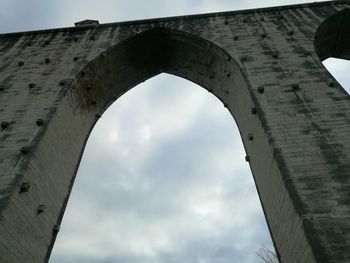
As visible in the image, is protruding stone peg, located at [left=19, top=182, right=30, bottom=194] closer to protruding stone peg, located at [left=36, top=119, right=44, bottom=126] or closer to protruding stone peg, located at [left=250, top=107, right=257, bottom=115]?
protruding stone peg, located at [left=36, top=119, right=44, bottom=126]

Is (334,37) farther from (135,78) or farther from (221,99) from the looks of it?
(135,78)

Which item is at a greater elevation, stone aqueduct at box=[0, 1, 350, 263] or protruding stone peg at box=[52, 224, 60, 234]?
stone aqueduct at box=[0, 1, 350, 263]

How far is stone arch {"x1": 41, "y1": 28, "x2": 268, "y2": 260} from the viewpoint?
884 centimetres

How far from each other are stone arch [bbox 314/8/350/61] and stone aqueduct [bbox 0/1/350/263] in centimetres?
4

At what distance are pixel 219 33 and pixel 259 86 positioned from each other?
3.14m

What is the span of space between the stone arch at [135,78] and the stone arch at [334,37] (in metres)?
3.12

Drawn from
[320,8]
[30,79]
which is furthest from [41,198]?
[320,8]

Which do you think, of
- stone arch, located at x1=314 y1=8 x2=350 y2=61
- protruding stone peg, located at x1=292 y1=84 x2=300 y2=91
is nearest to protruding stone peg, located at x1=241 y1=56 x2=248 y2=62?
protruding stone peg, located at x1=292 y1=84 x2=300 y2=91

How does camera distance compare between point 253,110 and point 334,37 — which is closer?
point 253,110

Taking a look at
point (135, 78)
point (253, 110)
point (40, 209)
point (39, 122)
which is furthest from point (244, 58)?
point (40, 209)

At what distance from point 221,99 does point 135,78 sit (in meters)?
3.12

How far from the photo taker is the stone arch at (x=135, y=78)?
348 inches

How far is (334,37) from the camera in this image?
36.9 feet

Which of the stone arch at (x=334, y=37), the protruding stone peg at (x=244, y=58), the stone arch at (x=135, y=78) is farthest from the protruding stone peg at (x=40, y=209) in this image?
the stone arch at (x=334, y=37)
